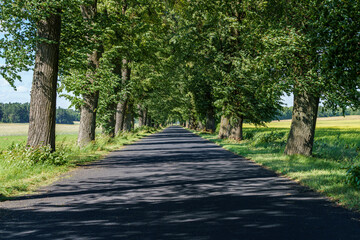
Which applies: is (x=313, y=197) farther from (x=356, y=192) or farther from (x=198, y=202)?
(x=198, y=202)

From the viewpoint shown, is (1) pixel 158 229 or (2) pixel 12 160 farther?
(2) pixel 12 160

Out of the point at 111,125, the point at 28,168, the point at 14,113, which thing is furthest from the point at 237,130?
the point at 14,113

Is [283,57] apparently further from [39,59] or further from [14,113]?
[14,113]

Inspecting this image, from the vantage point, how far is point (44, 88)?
1074cm

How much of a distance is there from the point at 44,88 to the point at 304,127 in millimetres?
9895

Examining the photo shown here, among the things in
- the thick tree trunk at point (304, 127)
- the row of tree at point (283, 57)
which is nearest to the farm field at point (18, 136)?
the row of tree at point (283, 57)

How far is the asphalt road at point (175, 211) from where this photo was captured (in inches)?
169

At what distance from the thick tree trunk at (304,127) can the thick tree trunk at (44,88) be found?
364 inches

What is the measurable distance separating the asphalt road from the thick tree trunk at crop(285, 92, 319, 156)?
14.9ft

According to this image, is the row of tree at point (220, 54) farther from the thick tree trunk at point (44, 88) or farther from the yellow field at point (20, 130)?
the yellow field at point (20, 130)

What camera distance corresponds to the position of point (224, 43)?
2336 cm

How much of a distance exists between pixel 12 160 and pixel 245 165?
7479 millimetres

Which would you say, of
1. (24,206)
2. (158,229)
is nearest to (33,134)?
(24,206)

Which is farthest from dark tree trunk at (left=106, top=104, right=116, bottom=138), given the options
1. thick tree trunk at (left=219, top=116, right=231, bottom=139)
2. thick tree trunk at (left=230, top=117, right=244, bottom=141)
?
thick tree trunk at (left=219, top=116, right=231, bottom=139)
